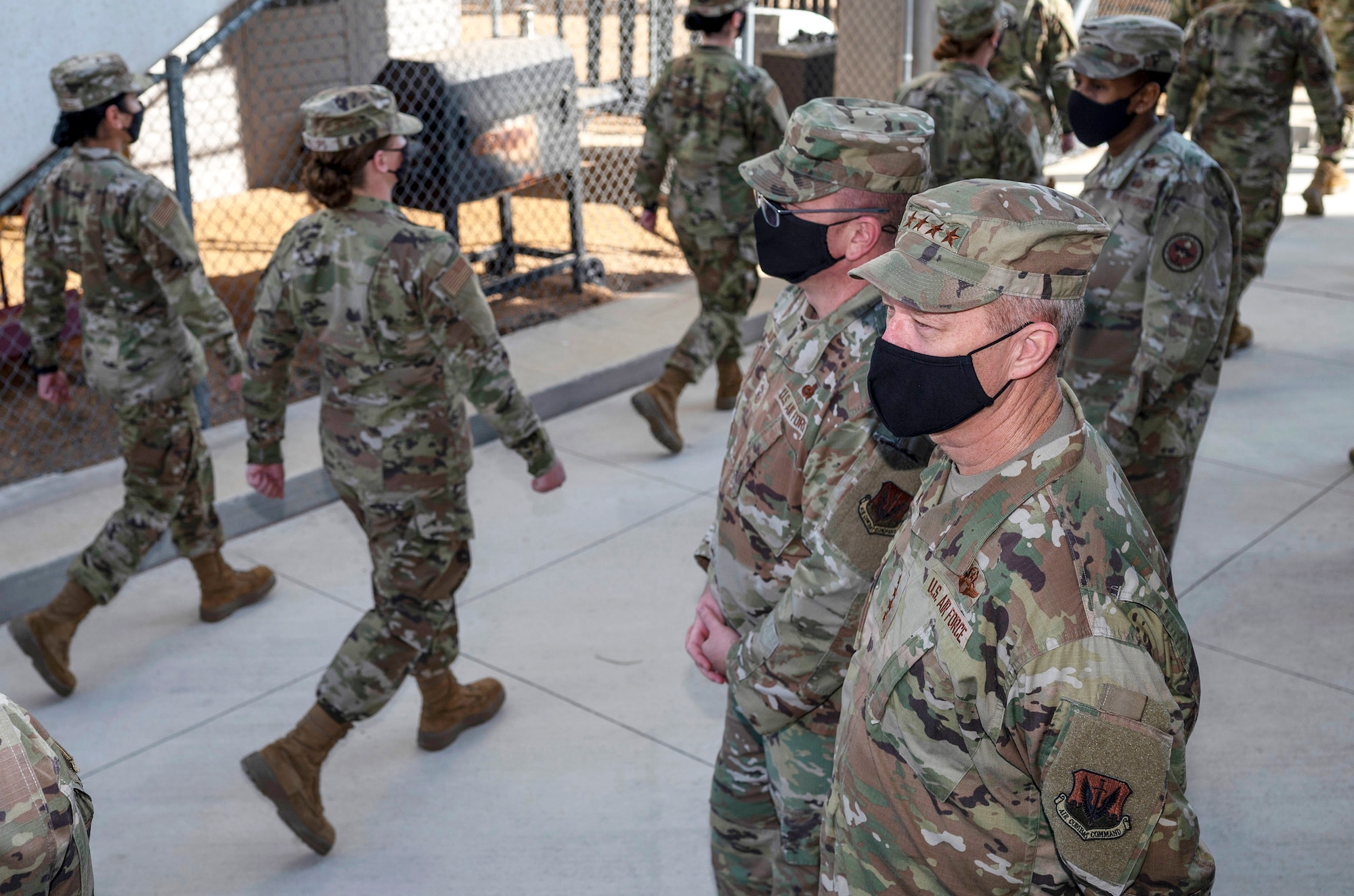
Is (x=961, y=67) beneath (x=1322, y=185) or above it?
above

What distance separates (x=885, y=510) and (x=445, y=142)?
5.71 metres

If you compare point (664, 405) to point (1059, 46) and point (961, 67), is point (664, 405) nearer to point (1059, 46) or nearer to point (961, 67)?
point (961, 67)

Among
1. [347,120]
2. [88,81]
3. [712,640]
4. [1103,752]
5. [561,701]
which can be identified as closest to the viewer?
[1103,752]

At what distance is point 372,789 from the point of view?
12.8 feet

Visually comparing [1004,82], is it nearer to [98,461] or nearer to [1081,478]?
[98,461]

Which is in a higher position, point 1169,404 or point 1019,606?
point 1019,606

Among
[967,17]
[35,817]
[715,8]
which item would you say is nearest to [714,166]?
[715,8]

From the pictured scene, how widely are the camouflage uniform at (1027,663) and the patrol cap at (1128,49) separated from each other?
6.88ft

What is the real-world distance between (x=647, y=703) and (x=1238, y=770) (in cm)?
186

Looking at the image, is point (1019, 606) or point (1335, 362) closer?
point (1019, 606)

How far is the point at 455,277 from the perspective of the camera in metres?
3.59

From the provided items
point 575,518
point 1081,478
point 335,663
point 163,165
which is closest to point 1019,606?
point 1081,478

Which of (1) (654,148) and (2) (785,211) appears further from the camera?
(1) (654,148)

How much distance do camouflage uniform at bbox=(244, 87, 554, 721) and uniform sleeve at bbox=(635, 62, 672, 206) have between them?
9.78 feet
